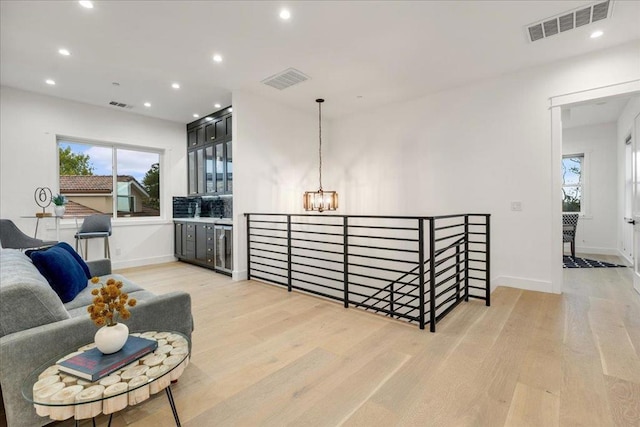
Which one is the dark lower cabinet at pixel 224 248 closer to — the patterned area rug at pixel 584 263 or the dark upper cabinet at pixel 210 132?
the dark upper cabinet at pixel 210 132

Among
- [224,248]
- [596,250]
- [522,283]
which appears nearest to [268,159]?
[224,248]

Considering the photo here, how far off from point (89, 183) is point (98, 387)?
17.9ft

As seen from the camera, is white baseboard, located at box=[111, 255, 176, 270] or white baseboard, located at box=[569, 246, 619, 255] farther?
white baseboard, located at box=[569, 246, 619, 255]

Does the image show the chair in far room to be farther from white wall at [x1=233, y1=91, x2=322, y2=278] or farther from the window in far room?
white wall at [x1=233, y1=91, x2=322, y2=278]

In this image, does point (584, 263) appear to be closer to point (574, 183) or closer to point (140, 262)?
point (574, 183)

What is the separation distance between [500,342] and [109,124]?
6.56 m

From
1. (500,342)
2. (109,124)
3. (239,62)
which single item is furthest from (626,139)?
(109,124)

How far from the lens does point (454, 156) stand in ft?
14.8

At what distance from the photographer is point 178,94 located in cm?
471

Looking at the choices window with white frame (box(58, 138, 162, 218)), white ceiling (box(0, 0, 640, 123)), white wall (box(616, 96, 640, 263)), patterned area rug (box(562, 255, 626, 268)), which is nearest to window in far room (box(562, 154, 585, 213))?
white wall (box(616, 96, 640, 263))

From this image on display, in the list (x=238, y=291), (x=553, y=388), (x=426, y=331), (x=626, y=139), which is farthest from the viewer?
(x=626, y=139)

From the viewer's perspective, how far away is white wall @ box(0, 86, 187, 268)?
4.42 meters

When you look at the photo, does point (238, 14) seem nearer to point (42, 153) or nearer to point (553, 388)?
point (553, 388)

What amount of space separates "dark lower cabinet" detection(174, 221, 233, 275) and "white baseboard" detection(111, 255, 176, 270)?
7.4 inches
